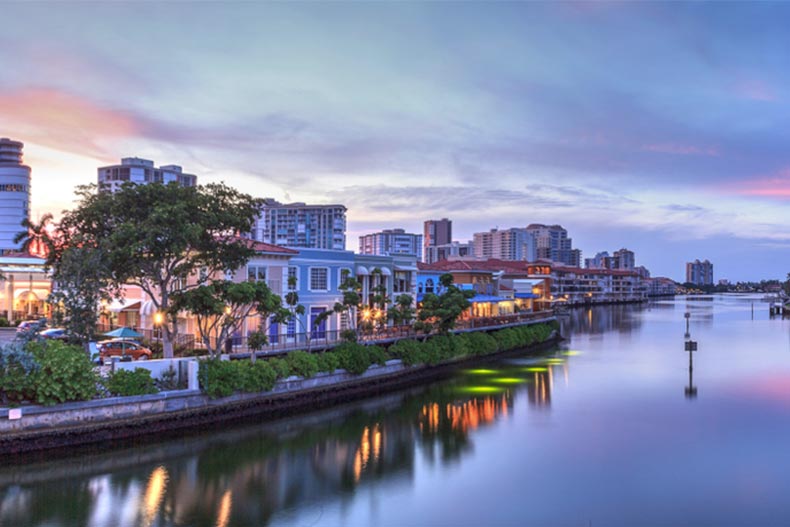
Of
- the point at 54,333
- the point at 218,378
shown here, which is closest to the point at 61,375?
the point at 218,378

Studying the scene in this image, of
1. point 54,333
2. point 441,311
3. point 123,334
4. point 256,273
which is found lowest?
point 54,333

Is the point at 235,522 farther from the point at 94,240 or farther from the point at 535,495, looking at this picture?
the point at 94,240

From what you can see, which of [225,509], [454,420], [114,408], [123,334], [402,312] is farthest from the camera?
[402,312]

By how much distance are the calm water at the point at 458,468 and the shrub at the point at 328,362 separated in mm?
2183

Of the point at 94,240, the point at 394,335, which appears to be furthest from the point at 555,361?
the point at 94,240

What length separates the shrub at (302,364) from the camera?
99.2ft

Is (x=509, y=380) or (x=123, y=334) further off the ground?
(x=123, y=334)

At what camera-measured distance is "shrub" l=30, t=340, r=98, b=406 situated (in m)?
21.5

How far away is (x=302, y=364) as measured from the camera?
30.4 m

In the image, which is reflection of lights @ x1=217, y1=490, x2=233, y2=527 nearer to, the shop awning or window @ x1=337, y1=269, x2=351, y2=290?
the shop awning

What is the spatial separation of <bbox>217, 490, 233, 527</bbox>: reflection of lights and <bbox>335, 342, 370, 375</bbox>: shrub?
13429mm

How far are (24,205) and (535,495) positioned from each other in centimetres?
11425

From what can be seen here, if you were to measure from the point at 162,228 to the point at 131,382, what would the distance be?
664 centimetres

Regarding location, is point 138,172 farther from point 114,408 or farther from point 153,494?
point 153,494
